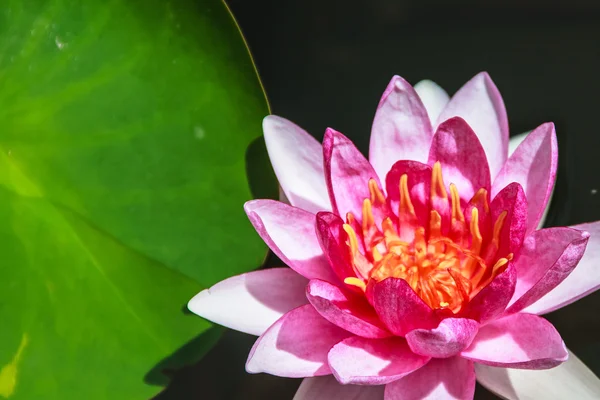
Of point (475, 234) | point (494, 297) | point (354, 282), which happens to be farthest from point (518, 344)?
point (354, 282)

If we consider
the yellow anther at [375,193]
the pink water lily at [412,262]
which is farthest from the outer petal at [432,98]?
the yellow anther at [375,193]

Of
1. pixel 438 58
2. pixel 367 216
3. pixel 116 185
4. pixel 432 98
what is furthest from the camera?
pixel 438 58

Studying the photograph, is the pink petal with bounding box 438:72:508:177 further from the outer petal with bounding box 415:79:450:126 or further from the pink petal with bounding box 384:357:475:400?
the pink petal with bounding box 384:357:475:400

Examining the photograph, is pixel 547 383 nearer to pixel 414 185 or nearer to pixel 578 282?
pixel 578 282

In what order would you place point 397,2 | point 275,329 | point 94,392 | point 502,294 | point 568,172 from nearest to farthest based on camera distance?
point 502,294, point 275,329, point 94,392, point 568,172, point 397,2

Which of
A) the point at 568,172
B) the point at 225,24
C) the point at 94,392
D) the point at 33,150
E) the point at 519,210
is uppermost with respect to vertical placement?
the point at 225,24

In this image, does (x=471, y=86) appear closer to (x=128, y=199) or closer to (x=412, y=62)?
(x=412, y=62)

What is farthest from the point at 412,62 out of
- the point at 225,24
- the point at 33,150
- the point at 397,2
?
the point at 33,150
